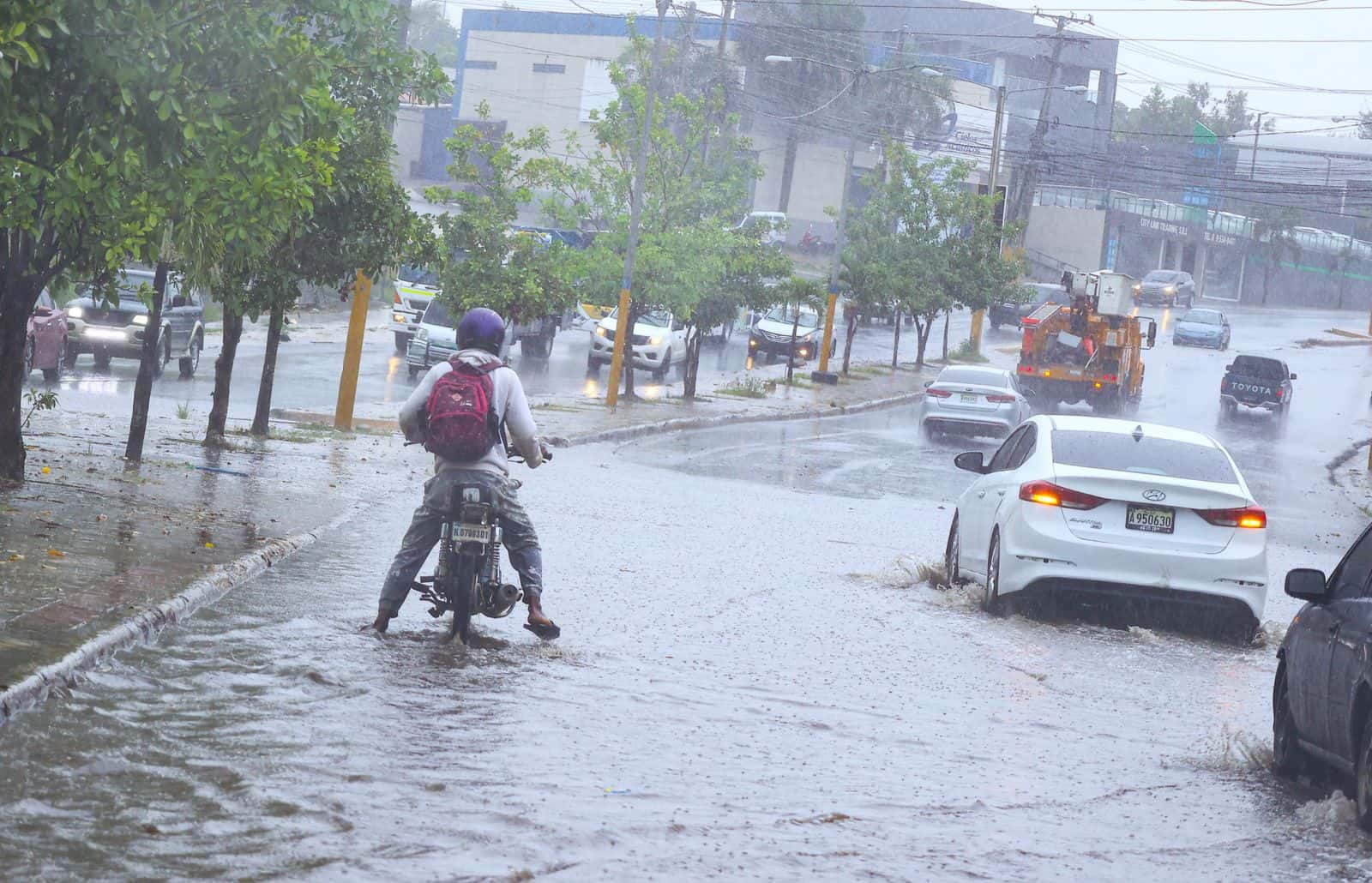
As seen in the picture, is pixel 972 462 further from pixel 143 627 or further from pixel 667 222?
pixel 667 222

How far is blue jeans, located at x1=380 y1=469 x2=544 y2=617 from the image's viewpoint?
933cm

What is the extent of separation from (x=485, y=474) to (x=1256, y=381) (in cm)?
4202

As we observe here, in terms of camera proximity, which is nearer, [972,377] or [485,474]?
[485,474]

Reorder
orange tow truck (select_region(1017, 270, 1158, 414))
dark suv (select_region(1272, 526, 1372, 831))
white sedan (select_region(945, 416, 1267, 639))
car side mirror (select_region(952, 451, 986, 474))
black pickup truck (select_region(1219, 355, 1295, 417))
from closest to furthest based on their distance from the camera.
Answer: dark suv (select_region(1272, 526, 1372, 831)) < white sedan (select_region(945, 416, 1267, 639)) < car side mirror (select_region(952, 451, 986, 474)) < orange tow truck (select_region(1017, 270, 1158, 414)) < black pickup truck (select_region(1219, 355, 1295, 417))

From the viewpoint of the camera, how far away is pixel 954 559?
14547 millimetres

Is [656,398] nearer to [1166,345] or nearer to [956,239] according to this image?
[956,239]

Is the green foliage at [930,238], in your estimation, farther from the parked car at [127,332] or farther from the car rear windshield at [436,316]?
the parked car at [127,332]

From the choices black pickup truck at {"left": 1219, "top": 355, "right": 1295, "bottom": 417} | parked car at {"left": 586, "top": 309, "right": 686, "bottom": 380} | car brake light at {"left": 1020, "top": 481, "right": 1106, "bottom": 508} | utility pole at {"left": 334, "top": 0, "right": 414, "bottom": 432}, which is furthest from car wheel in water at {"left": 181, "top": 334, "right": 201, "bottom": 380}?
black pickup truck at {"left": 1219, "top": 355, "right": 1295, "bottom": 417}

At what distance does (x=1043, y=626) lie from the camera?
12.3 m

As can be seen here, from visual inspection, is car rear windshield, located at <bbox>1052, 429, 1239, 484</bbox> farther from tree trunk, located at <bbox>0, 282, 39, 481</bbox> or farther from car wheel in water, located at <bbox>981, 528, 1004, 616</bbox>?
tree trunk, located at <bbox>0, 282, 39, 481</bbox>

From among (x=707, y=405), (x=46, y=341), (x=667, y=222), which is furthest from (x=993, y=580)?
(x=667, y=222)

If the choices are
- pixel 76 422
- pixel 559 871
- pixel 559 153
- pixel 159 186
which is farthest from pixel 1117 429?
pixel 559 153

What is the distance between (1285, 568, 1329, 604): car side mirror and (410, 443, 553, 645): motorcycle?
12.0 feet

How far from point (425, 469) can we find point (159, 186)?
8.99 meters
